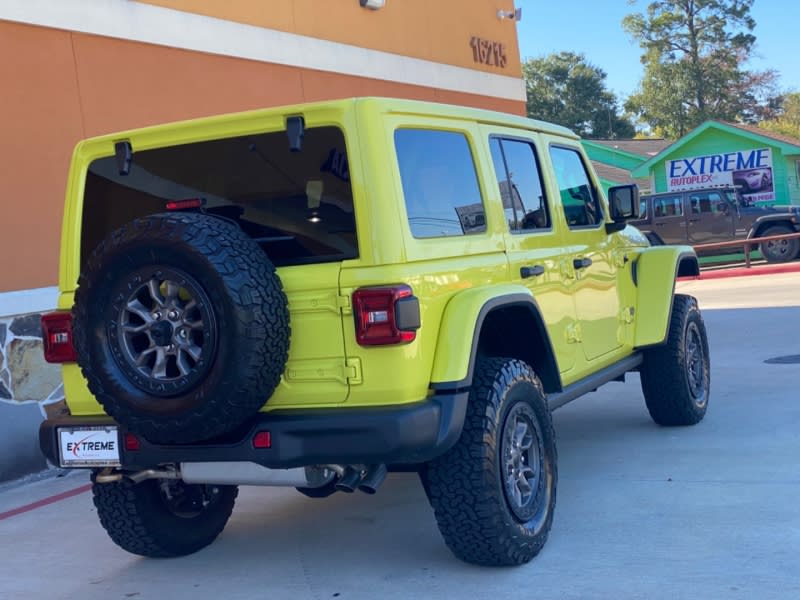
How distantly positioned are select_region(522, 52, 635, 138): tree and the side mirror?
189 feet

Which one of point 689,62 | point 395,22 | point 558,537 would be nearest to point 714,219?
point 395,22

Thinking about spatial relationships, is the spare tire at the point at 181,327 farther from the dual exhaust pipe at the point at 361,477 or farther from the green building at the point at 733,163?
the green building at the point at 733,163

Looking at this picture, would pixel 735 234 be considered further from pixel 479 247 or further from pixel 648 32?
pixel 648 32

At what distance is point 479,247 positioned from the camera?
4730 mm

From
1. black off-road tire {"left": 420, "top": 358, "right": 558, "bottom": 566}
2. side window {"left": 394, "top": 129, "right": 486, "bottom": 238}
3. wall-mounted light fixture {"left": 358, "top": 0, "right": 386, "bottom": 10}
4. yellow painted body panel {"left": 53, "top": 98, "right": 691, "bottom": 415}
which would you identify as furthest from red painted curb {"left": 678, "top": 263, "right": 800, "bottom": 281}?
black off-road tire {"left": 420, "top": 358, "right": 558, "bottom": 566}

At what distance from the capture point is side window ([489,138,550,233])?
516 cm

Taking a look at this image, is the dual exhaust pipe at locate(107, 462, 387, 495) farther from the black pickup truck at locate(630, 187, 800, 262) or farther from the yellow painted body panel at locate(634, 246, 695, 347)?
the black pickup truck at locate(630, 187, 800, 262)

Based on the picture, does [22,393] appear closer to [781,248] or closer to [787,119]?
[781,248]

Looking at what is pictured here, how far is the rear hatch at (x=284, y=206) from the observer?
A: 13.6 ft

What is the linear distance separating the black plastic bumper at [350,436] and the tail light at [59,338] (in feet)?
2.71

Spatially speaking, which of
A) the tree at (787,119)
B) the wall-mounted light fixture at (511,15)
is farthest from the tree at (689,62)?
the wall-mounted light fixture at (511,15)

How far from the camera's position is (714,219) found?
22.3 m

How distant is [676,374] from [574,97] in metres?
60.4

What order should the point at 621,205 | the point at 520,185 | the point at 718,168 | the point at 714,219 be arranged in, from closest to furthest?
the point at 520,185, the point at 621,205, the point at 714,219, the point at 718,168
